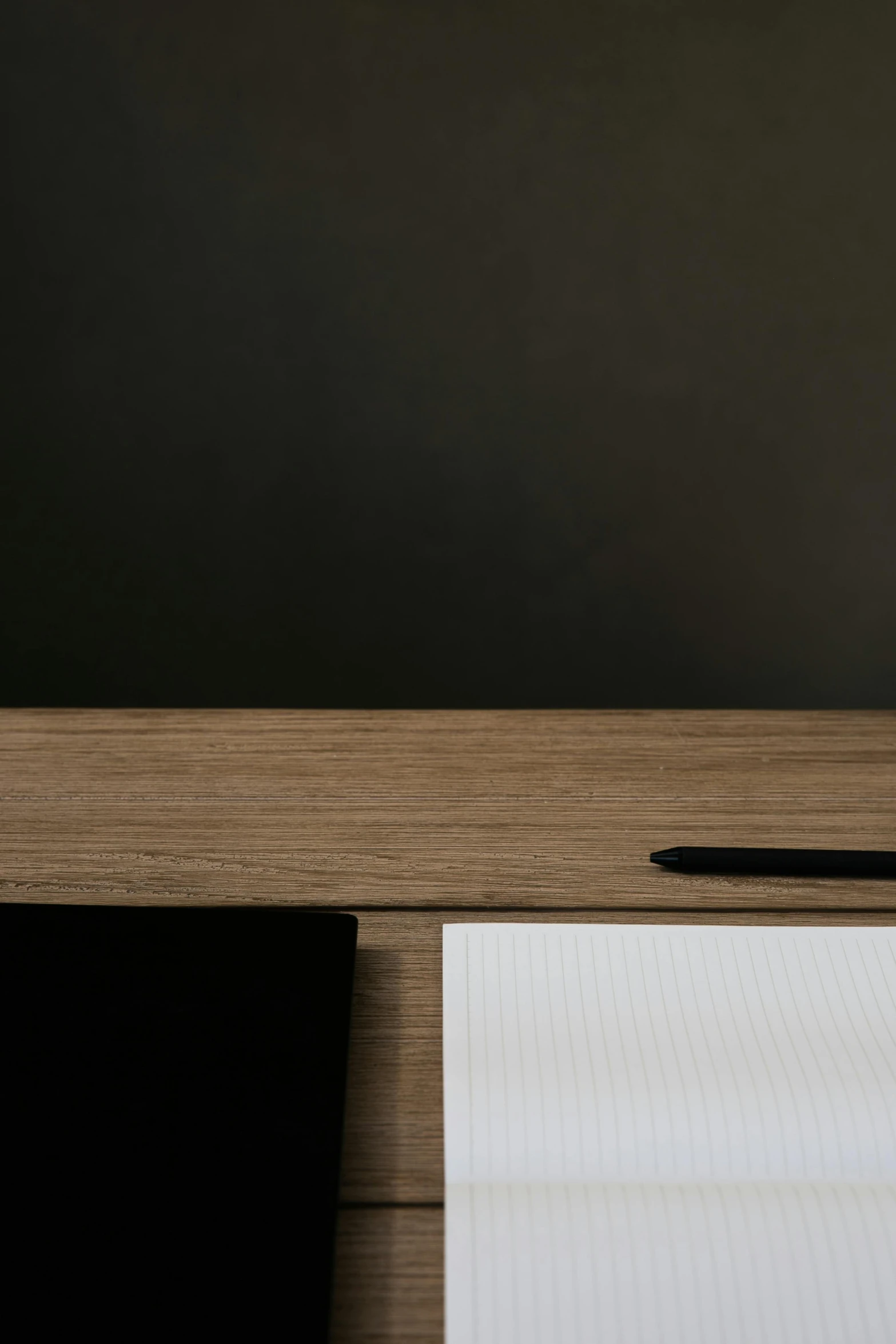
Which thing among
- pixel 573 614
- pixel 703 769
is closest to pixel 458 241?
pixel 573 614

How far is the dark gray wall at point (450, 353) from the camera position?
143cm

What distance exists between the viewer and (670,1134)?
0.29 meters

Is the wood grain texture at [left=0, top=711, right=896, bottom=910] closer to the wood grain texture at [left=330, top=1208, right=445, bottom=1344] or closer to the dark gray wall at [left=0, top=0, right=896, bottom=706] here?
the wood grain texture at [left=330, top=1208, right=445, bottom=1344]

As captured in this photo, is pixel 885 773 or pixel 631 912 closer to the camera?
pixel 631 912

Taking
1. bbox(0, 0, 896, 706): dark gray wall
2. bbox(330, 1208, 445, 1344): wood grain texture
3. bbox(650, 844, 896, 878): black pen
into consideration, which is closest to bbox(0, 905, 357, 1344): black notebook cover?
bbox(330, 1208, 445, 1344): wood grain texture

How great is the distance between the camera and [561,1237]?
260 millimetres

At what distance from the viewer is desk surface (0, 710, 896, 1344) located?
0.35 m

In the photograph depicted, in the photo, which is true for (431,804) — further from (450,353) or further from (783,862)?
(450,353)

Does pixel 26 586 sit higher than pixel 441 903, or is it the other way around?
pixel 26 586

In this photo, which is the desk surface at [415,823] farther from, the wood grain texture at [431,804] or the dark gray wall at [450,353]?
the dark gray wall at [450,353]

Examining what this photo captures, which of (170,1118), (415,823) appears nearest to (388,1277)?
(170,1118)

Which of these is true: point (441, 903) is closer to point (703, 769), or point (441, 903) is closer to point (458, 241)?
point (703, 769)

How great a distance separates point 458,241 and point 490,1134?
1.44 metres

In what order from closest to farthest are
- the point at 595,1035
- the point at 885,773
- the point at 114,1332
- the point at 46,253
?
the point at 114,1332, the point at 595,1035, the point at 885,773, the point at 46,253
